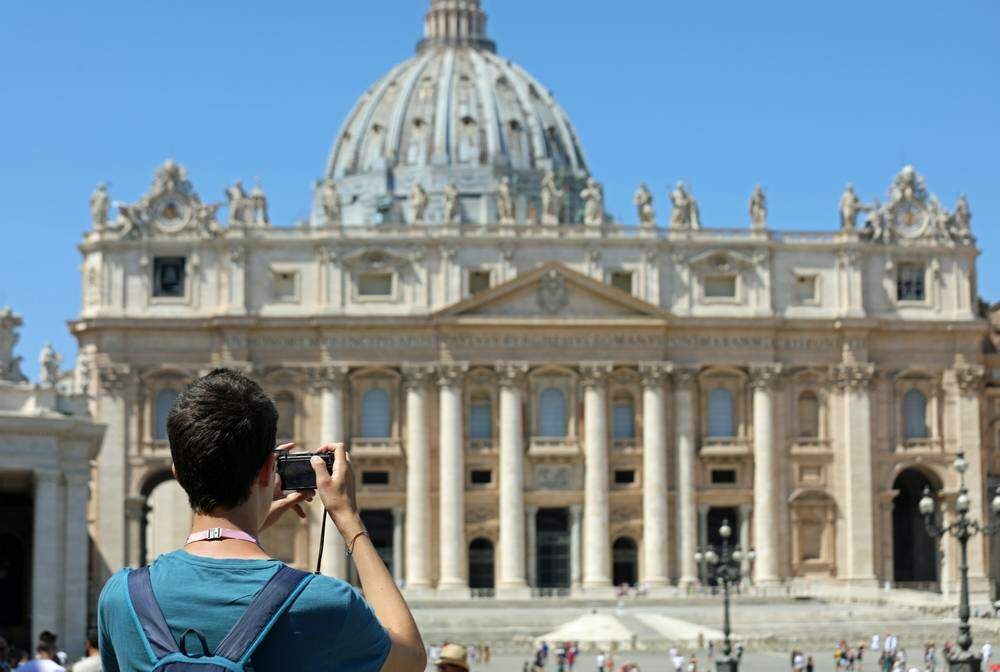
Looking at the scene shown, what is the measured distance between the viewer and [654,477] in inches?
3059

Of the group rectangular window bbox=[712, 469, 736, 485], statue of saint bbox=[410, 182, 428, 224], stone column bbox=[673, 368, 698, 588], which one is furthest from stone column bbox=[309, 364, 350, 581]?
rectangular window bbox=[712, 469, 736, 485]

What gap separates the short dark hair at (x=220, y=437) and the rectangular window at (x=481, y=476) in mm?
72828

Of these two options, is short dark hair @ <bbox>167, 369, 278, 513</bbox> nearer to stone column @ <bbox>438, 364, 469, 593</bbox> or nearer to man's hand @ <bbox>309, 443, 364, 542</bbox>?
man's hand @ <bbox>309, 443, 364, 542</bbox>

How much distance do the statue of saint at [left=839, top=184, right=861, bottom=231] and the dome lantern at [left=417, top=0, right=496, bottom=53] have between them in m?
44.9

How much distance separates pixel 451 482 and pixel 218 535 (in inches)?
2836

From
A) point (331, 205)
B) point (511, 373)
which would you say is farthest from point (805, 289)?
point (331, 205)

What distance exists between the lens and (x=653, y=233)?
7938cm

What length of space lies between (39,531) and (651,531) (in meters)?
37.3

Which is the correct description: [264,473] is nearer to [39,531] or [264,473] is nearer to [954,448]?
[39,531]

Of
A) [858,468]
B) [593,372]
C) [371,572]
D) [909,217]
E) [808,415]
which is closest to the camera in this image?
[371,572]

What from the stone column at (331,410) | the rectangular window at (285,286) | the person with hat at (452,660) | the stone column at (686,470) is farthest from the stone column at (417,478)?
the person with hat at (452,660)

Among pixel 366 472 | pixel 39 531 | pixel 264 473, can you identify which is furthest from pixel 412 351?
pixel 264 473

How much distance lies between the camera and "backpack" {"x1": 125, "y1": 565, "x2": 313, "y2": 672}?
4.82m

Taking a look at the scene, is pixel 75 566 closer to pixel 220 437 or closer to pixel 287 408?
pixel 287 408
